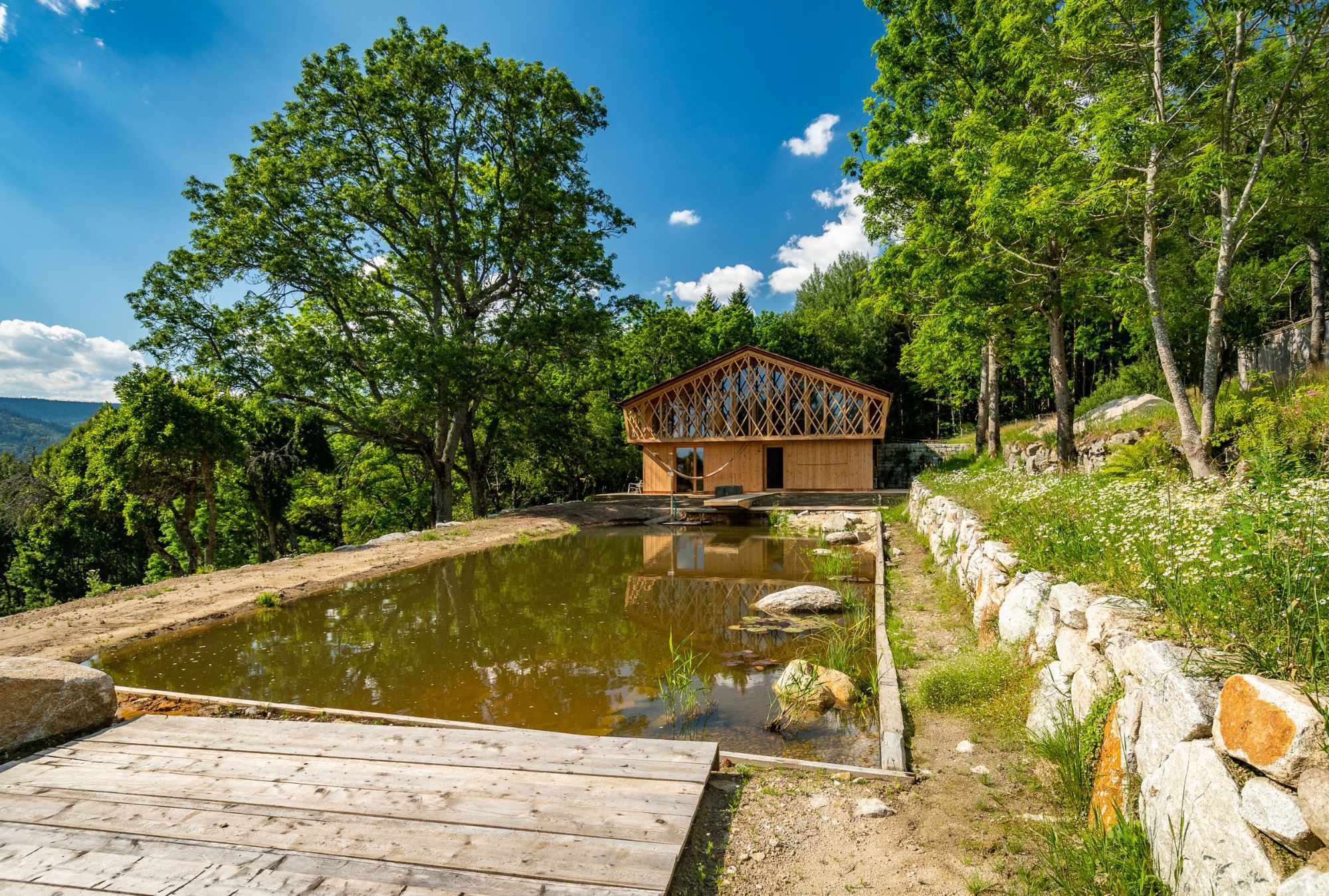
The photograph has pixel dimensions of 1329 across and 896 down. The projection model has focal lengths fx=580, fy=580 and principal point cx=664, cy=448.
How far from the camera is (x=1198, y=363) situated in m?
15.2

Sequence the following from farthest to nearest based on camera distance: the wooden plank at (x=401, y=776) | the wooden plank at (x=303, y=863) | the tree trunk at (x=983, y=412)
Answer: the tree trunk at (x=983, y=412) → the wooden plank at (x=401, y=776) → the wooden plank at (x=303, y=863)

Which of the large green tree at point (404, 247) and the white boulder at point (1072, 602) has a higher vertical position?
the large green tree at point (404, 247)

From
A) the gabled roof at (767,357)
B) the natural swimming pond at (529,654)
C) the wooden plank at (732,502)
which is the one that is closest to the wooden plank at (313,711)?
the natural swimming pond at (529,654)

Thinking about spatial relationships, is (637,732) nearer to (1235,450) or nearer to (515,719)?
(515,719)

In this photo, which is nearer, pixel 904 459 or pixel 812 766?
pixel 812 766

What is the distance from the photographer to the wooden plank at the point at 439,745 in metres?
3.34

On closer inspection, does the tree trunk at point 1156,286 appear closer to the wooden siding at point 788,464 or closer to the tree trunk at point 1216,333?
the tree trunk at point 1216,333

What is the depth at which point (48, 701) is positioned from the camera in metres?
3.84

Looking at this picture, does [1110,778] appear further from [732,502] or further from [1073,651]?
[732,502]

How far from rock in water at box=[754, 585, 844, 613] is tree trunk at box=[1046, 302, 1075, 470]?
7452mm

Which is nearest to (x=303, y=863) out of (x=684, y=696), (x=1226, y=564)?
(x=684, y=696)

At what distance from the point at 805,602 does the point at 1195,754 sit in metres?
5.93

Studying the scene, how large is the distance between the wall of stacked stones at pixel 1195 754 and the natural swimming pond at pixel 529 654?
5.07 ft

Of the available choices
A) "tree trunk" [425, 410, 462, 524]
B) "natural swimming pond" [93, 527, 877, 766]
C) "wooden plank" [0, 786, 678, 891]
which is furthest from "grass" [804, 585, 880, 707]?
"tree trunk" [425, 410, 462, 524]
